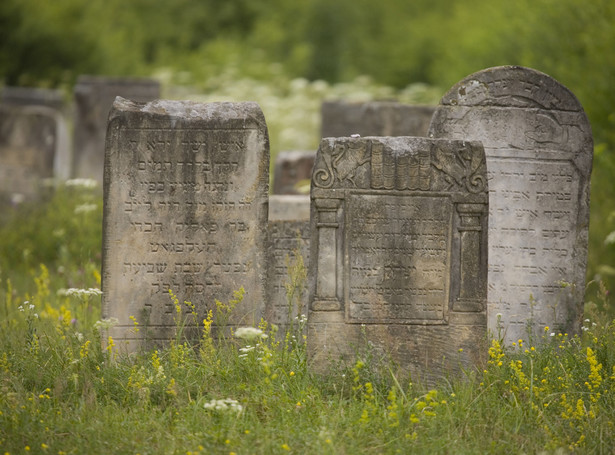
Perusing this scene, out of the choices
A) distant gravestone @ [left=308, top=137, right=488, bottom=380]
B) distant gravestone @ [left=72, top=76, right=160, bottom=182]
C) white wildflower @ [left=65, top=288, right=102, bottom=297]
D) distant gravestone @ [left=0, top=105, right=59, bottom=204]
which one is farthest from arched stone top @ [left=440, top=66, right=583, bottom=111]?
distant gravestone @ [left=72, top=76, right=160, bottom=182]

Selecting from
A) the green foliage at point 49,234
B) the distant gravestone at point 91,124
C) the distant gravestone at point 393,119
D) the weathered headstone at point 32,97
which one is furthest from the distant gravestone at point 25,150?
the weathered headstone at point 32,97

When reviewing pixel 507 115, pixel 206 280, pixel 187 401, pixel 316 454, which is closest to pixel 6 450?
pixel 187 401

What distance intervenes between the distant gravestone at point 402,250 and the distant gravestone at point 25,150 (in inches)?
293

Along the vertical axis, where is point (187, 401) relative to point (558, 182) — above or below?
below

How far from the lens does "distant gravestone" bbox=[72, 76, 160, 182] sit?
14164mm

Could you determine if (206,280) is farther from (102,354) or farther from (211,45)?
(211,45)

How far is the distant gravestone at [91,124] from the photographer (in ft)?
46.5

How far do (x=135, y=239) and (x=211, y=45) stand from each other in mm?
22966

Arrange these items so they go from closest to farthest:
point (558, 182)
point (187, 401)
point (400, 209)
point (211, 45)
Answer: point (187, 401), point (400, 209), point (558, 182), point (211, 45)

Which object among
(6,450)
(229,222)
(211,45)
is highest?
(211,45)

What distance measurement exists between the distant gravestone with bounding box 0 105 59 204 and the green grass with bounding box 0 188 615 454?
21.0 ft

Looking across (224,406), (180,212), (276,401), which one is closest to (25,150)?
(180,212)

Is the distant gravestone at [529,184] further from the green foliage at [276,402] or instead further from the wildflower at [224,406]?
the wildflower at [224,406]

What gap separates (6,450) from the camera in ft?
14.2
